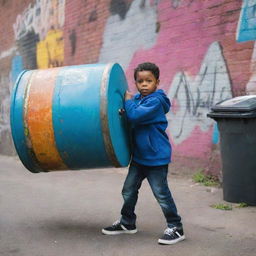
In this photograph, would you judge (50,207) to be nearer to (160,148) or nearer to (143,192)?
(143,192)

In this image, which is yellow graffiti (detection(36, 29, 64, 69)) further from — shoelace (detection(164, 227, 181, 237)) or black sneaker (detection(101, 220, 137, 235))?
shoelace (detection(164, 227, 181, 237))

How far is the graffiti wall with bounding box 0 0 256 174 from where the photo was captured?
5.94m

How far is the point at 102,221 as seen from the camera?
14.5ft

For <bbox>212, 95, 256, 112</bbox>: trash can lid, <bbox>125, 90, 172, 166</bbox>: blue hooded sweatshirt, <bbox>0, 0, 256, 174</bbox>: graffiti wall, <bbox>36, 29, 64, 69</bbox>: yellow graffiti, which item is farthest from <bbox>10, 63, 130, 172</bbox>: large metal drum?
<bbox>36, 29, 64, 69</bbox>: yellow graffiti

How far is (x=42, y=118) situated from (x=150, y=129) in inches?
33.4

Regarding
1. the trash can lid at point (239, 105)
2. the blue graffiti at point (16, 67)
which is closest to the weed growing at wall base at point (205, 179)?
the trash can lid at point (239, 105)

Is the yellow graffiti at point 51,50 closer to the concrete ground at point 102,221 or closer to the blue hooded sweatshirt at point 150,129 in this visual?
the concrete ground at point 102,221

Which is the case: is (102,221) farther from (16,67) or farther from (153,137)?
(16,67)

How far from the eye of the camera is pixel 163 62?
7172 mm

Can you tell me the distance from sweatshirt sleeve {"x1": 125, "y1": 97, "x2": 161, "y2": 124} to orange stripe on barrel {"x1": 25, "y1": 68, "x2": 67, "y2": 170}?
2.09ft

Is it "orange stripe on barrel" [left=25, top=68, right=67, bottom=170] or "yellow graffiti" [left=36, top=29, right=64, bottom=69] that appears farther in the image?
"yellow graffiti" [left=36, top=29, right=64, bottom=69]

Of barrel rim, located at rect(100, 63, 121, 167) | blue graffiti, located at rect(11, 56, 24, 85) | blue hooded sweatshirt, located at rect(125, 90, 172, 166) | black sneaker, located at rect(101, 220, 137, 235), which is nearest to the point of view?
barrel rim, located at rect(100, 63, 121, 167)

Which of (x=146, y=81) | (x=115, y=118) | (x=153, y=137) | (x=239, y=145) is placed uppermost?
(x=146, y=81)

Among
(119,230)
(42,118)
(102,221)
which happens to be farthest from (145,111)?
(102,221)
